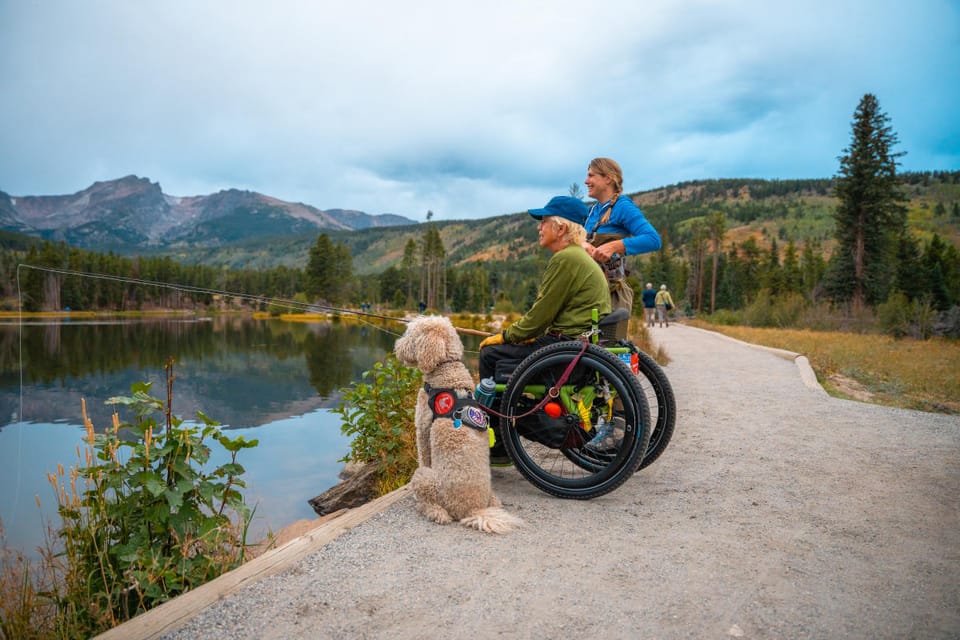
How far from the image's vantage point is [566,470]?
445 cm

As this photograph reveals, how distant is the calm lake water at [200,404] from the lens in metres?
7.72

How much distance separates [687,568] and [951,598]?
3.83 ft

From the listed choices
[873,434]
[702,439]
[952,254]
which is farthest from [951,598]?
[952,254]

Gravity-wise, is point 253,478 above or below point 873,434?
below

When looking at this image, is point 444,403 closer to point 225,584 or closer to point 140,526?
point 225,584

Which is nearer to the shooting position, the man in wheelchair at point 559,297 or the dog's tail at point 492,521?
the dog's tail at point 492,521

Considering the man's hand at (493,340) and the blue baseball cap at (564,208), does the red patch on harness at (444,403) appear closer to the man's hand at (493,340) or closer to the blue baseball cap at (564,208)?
the man's hand at (493,340)

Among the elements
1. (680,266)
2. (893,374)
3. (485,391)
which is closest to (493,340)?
(485,391)

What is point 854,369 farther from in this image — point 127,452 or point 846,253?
point 846,253

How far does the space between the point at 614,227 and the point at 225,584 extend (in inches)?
144

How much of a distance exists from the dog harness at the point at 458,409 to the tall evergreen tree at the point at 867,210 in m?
33.6

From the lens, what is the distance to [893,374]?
10805mm

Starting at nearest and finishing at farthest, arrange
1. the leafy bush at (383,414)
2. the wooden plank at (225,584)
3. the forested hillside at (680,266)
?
the wooden plank at (225,584) → the leafy bush at (383,414) → the forested hillside at (680,266)

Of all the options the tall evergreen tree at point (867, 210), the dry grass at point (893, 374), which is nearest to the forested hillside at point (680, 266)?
the tall evergreen tree at point (867, 210)
